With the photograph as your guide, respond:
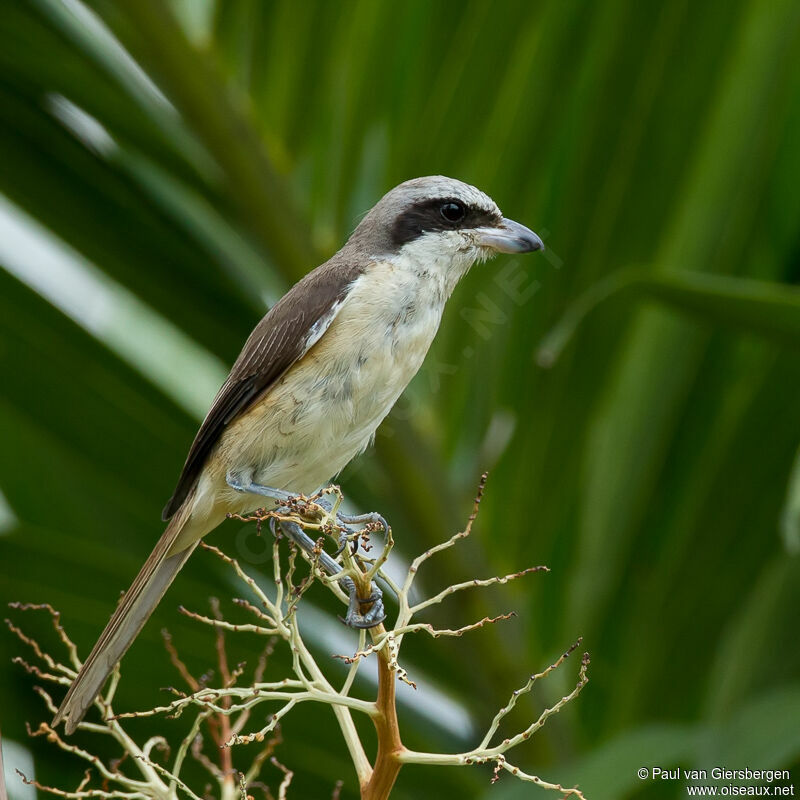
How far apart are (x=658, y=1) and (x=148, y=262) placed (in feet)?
4.19

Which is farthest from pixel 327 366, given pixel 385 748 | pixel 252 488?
pixel 385 748

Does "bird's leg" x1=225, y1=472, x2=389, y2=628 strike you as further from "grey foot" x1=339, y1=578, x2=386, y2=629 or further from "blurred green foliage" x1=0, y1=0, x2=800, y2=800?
"blurred green foliage" x1=0, y1=0, x2=800, y2=800

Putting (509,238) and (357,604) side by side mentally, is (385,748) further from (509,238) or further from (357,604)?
(509,238)

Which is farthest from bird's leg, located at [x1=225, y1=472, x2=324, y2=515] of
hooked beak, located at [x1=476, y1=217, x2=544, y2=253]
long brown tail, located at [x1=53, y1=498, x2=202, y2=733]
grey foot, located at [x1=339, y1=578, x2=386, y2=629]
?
hooked beak, located at [x1=476, y1=217, x2=544, y2=253]

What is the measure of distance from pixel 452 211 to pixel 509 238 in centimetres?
15

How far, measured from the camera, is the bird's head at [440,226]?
7.64 ft

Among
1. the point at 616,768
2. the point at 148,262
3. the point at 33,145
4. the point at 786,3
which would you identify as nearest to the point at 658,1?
the point at 786,3

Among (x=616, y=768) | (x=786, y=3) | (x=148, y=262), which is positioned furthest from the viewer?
(x=148, y=262)

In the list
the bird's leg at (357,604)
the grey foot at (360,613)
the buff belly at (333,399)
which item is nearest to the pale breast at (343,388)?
the buff belly at (333,399)

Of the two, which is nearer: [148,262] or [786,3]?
[786,3]

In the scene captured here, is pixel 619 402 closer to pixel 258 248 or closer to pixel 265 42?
pixel 258 248

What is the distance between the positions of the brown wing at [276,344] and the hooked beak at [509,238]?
0.88 ft

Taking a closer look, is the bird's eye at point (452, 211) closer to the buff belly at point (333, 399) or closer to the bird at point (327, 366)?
the bird at point (327, 366)

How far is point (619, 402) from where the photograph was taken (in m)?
2.54
